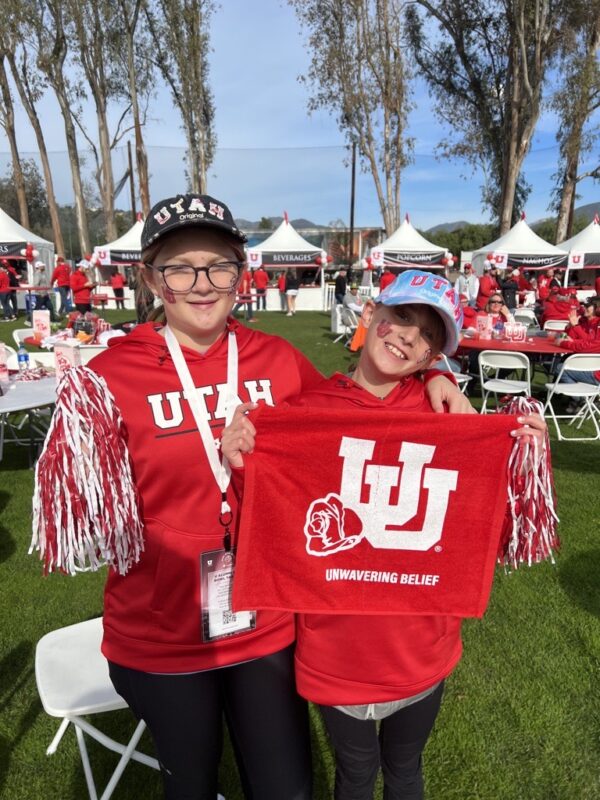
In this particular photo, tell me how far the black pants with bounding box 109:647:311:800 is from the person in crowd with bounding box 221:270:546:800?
97mm

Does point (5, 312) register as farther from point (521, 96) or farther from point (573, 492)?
point (521, 96)

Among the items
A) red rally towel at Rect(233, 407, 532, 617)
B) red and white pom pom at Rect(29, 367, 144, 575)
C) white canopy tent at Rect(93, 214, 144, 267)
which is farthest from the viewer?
white canopy tent at Rect(93, 214, 144, 267)

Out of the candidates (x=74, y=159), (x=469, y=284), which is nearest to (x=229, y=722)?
(x=469, y=284)

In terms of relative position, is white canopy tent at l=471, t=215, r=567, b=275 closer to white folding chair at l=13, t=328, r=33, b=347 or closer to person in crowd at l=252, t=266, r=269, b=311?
person in crowd at l=252, t=266, r=269, b=311

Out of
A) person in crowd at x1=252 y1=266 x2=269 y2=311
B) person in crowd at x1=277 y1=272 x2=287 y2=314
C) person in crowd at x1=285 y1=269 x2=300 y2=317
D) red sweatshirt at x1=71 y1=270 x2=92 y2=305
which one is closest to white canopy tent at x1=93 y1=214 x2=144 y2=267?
red sweatshirt at x1=71 y1=270 x2=92 y2=305

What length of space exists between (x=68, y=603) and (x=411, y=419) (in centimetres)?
304

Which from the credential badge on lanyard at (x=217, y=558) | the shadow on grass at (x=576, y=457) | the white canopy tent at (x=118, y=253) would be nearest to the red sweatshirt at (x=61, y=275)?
the white canopy tent at (x=118, y=253)

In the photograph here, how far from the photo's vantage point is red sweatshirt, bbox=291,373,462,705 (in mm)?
1404

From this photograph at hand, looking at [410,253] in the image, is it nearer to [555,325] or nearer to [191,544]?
[555,325]

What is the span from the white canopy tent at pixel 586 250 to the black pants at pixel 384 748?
21.6 metres

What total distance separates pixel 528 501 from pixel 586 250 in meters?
22.4

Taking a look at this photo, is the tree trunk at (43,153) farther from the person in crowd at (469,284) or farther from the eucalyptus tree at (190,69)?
the person in crowd at (469,284)

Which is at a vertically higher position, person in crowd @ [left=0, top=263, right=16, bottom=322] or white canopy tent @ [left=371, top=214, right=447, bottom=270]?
white canopy tent @ [left=371, top=214, right=447, bottom=270]

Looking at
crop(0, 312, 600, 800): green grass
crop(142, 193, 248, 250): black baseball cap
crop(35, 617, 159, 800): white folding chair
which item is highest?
crop(142, 193, 248, 250): black baseball cap
